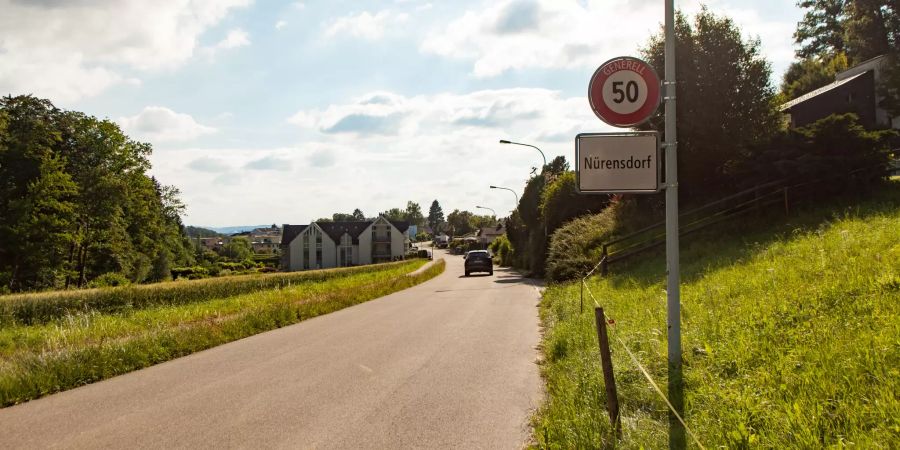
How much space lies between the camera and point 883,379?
376cm

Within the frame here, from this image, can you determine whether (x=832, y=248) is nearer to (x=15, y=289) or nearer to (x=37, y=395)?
(x=37, y=395)

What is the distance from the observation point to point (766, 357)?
4.96 meters

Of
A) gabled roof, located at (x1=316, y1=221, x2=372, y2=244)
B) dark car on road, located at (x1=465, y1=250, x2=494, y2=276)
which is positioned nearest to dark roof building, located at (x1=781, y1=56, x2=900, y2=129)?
dark car on road, located at (x1=465, y1=250, x2=494, y2=276)

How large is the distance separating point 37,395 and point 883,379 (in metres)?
9.82

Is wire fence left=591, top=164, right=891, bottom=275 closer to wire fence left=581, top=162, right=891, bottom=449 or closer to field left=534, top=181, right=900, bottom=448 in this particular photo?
wire fence left=581, top=162, right=891, bottom=449

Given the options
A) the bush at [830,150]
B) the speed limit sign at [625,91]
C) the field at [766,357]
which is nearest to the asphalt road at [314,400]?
the field at [766,357]

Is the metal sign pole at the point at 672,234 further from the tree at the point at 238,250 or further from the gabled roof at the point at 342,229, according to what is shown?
the tree at the point at 238,250

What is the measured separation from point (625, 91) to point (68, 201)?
50.3m

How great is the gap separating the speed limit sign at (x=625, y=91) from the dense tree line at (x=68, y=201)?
45.3 m

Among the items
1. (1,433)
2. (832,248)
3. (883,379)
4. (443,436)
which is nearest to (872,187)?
(832,248)

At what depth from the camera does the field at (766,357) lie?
3.63 metres

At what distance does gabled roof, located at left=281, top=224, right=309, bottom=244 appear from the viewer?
310ft

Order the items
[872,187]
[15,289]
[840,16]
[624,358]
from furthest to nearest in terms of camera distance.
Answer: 1. [840,16]
2. [15,289]
3. [872,187]
4. [624,358]

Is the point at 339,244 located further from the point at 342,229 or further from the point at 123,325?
the point at 123,325
